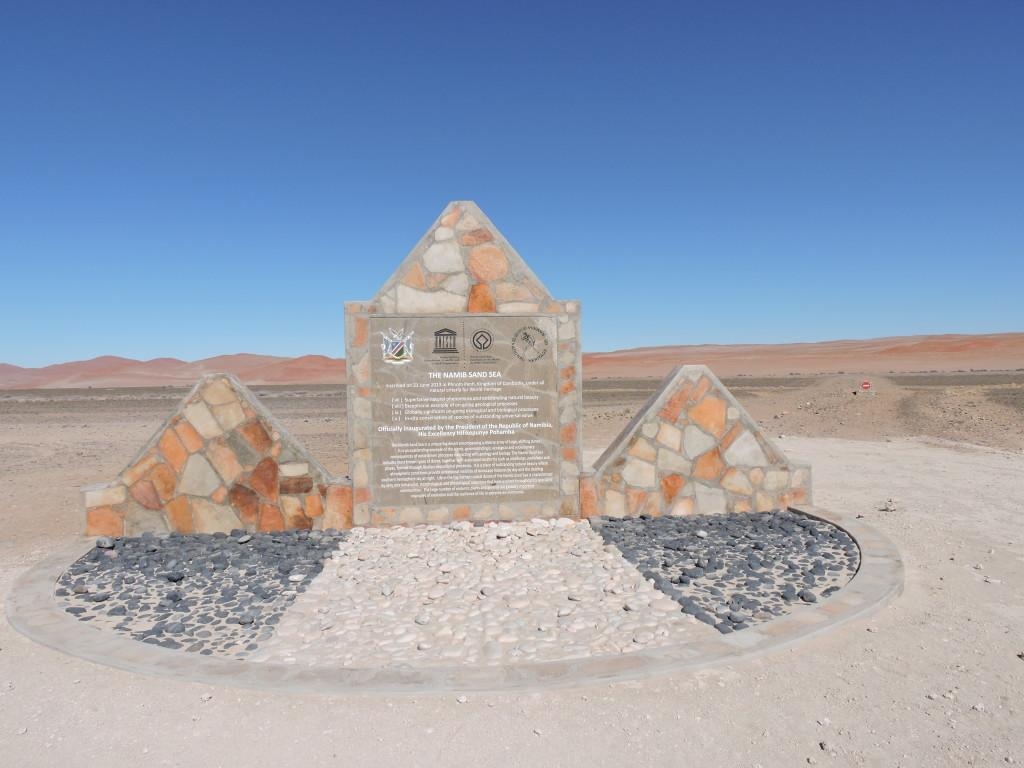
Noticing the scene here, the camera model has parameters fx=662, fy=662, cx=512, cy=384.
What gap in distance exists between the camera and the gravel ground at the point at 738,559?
4656mm

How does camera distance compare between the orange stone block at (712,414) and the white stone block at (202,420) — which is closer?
the white stone block at (202,420)

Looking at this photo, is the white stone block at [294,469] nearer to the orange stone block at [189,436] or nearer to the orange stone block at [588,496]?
the orange stone block at [189,436]

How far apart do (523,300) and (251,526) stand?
365 cm

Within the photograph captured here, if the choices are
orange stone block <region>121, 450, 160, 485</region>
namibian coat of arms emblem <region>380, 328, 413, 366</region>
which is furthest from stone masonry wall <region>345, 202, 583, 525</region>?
orange stone block <region>121, 450, 160, 485</region>

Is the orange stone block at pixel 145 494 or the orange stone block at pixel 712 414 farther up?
the orange stone block at pixel 712 414

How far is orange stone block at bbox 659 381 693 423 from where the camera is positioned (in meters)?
7.29

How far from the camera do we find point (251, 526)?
6.79m

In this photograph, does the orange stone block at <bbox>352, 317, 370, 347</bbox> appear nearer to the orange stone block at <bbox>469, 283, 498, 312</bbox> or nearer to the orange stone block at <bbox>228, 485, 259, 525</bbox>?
the orange stone block at <bbox>469, 283, 498, 312</bbox>

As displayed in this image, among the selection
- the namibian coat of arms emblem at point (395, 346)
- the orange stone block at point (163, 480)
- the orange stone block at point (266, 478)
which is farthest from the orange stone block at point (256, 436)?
the namibian coat of arms emblem at point (395, 346)

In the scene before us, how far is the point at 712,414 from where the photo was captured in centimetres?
739

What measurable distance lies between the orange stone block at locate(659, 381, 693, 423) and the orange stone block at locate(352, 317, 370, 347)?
10.7 ft

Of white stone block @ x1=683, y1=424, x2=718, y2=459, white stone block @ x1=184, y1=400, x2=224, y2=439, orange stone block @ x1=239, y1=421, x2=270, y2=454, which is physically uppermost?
white stone block @ x1=184, y1=400, x2=224, y2=439

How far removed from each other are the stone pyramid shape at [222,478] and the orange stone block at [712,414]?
3.92m

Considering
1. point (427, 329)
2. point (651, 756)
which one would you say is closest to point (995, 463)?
point (427, 329)
